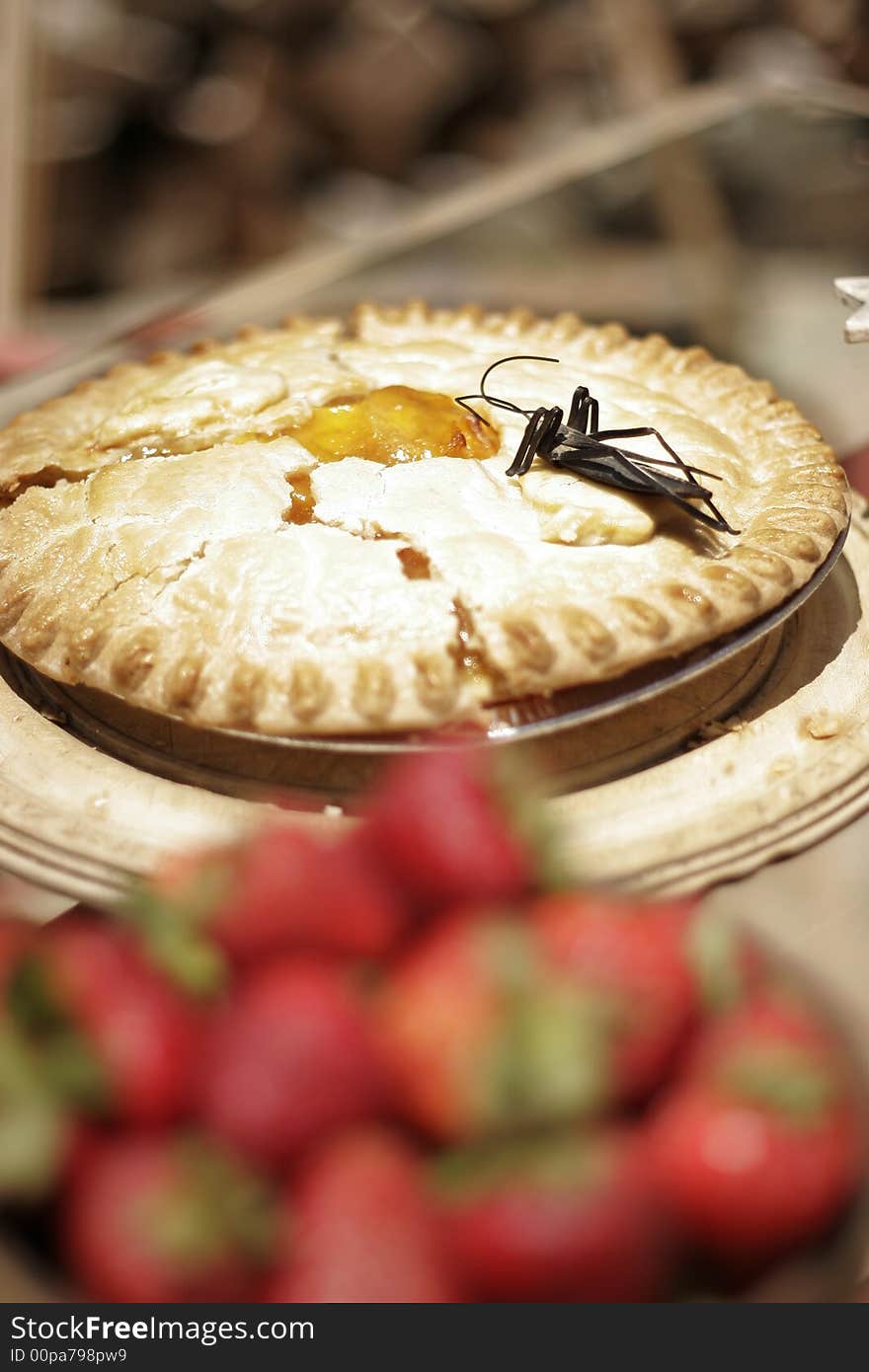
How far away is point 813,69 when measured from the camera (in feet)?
11.0

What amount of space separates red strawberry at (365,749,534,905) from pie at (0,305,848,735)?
0.38m

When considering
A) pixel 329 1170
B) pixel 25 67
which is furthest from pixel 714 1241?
pixel 25 67

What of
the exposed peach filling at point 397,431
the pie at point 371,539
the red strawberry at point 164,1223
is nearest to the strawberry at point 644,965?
the red strawberry at point 164,1223

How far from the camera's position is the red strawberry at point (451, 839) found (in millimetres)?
526

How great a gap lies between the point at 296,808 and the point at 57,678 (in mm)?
403

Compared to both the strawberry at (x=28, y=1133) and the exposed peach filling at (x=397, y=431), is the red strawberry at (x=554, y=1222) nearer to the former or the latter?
the strawberry at (x=28, y=1133)

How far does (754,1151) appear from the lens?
0.45 metres

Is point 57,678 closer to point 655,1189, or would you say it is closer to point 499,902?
point 499,902

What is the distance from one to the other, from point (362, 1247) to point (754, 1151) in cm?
16

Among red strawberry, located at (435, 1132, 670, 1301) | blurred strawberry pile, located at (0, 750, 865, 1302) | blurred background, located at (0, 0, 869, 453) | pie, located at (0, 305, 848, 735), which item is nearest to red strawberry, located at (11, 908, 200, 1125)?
blurred strawberry pile, located at (0, 750, 865, 1302)

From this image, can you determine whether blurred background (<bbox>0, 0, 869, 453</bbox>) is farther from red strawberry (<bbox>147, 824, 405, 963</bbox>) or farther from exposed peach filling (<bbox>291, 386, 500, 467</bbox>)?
red strawberry (<bbox>147, 824, 405, 963</bbox>)

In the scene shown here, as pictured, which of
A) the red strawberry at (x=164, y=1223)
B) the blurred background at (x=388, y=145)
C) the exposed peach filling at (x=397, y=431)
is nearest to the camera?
the red strawberry at (x=164, y=1223)

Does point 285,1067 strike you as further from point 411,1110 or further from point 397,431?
point 397,431

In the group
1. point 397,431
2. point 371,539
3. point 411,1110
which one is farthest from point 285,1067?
point 397,431
